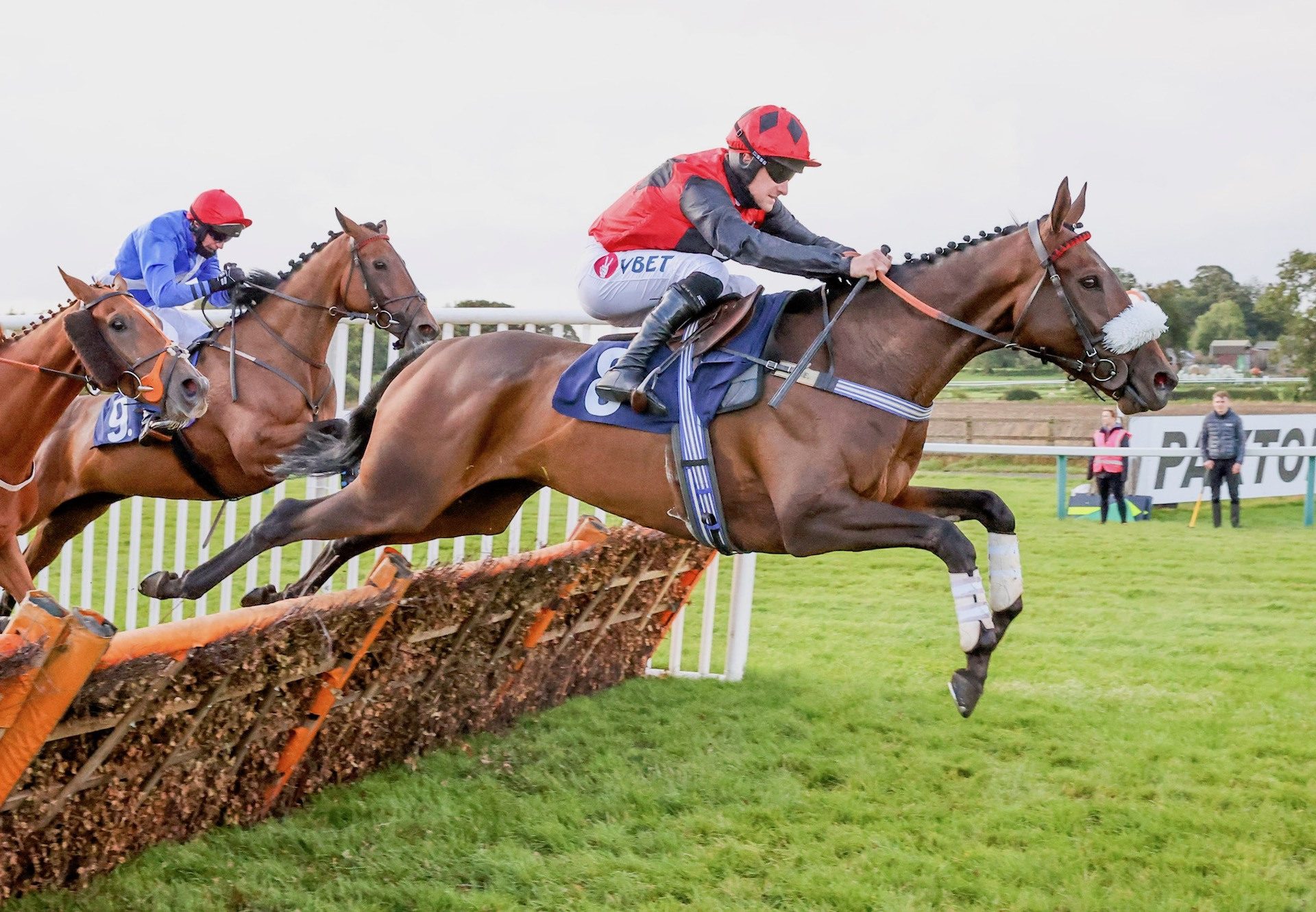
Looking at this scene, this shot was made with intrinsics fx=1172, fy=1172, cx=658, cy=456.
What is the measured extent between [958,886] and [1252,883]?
0.83m

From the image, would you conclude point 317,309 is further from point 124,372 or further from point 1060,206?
point 1060,206

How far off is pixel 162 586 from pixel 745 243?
2265mm

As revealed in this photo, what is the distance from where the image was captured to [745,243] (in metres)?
3.40

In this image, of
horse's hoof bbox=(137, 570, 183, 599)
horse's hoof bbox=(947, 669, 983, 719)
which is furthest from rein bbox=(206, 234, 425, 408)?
horse's hoof bbox=(947, 669, 983, 719)

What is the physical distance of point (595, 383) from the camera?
11.8ft

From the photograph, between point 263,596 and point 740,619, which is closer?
point 263,596

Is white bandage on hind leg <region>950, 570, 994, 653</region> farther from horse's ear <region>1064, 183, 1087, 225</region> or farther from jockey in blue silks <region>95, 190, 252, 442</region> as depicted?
jockey in blue silks <region>95, 190, 252, 442</region>

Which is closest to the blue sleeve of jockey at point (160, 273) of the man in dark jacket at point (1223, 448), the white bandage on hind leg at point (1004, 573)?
the white bandage on hind leg at point (1004, 573)

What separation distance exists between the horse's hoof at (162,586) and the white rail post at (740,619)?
2.67 meters

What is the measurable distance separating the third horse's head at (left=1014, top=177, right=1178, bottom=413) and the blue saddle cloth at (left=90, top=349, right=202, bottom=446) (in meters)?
3.29

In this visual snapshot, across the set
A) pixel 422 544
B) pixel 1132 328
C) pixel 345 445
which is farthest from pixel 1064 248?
pixel 422 544

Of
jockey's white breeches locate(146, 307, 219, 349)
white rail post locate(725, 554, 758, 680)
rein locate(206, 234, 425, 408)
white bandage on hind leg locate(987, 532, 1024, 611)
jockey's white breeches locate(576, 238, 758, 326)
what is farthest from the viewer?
Result: white rail post locate(725, 554, 758, 680)

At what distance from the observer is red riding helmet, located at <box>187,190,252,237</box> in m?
5.20

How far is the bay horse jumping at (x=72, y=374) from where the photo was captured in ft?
12.4
